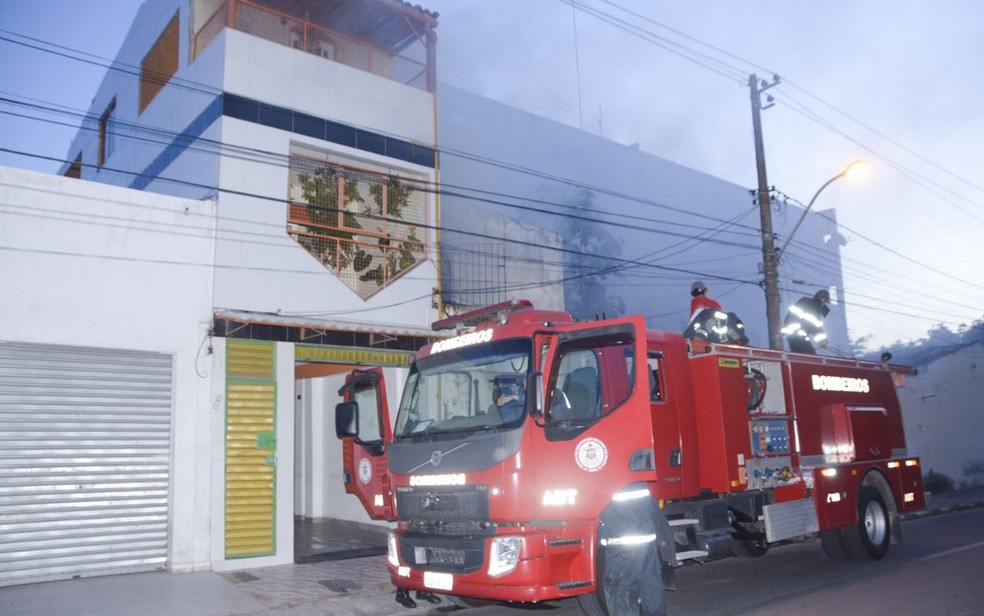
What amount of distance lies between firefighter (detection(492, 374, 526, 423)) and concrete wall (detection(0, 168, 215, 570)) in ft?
20.1

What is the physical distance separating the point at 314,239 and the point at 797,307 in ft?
26.1

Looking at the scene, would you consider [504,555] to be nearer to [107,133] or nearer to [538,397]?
[538,397]

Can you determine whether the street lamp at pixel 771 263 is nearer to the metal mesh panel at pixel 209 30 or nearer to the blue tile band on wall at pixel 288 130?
the blue tile band on wall at pixel 288 130

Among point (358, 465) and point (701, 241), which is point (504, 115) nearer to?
point (701, 241)

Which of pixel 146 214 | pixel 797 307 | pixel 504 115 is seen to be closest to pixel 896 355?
pixel 504 115

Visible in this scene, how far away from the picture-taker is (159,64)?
1586 centimetres

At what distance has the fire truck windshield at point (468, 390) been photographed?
6965 mm

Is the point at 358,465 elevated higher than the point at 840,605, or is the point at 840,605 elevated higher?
the point at 358,465

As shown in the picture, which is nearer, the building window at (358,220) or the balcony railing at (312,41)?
the building window at (358,220)

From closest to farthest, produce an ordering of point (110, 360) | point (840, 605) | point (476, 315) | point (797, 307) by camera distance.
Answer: point (840, 605), point (476, 315), point (110, 360), point (797, 307)

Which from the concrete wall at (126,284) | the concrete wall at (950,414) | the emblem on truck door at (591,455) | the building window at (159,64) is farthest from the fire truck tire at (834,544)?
the concrete wall at (950,414)

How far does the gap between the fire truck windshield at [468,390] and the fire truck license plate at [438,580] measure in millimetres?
1270

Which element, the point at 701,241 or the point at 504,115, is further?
the point at 701,241

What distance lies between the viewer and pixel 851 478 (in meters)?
10.3
